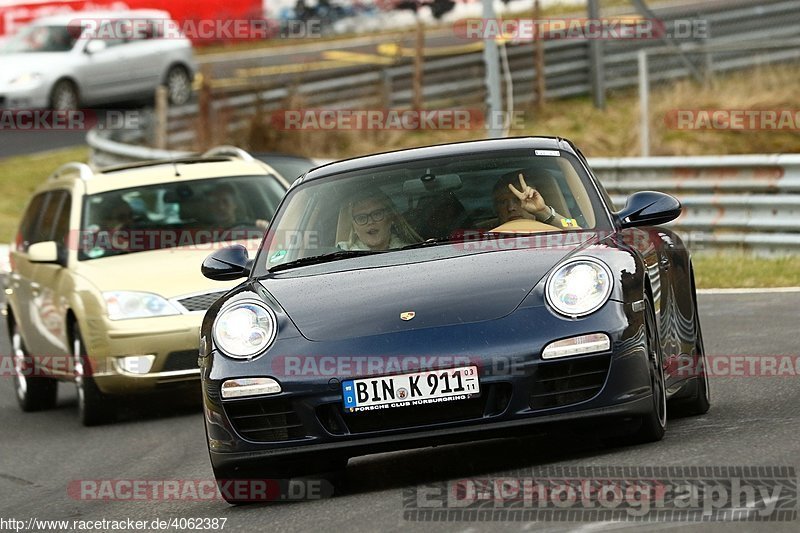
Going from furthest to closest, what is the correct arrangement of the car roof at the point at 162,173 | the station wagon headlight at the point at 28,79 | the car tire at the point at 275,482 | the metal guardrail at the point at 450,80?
the station wagon headlight at the point at 28,79
the metal guardrail at the point at 450,80
the car roof at the point at 162,173
the car tire at the point at 275,482

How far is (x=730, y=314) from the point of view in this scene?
42.5ft

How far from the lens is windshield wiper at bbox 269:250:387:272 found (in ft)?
25.6

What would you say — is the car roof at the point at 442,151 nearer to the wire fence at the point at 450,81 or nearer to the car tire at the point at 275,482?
the car tire at the point at 275,482

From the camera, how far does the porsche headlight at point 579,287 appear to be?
6.88 m

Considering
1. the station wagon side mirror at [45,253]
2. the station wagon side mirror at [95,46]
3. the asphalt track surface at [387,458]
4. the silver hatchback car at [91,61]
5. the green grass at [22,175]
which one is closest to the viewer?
the asphalt track surface at [387,458]

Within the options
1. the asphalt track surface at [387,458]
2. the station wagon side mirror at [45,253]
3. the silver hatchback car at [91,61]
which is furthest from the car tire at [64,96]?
the asphalt track surface at [387,458]

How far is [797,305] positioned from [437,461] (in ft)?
19.0

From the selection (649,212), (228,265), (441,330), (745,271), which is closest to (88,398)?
(228,265)

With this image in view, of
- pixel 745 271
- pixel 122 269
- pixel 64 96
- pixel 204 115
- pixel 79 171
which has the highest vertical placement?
pixel 79 171

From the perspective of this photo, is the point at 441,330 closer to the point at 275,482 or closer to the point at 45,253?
the point at 275,482

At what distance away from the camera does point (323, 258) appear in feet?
25.8

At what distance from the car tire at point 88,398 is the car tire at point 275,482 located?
13.9ft

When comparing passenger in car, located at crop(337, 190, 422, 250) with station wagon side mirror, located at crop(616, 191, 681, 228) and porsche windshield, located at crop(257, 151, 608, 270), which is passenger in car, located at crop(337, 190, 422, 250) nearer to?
porsche windshield, located at crop(257, 151, 608, 270)

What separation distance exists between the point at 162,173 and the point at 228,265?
4.70m
